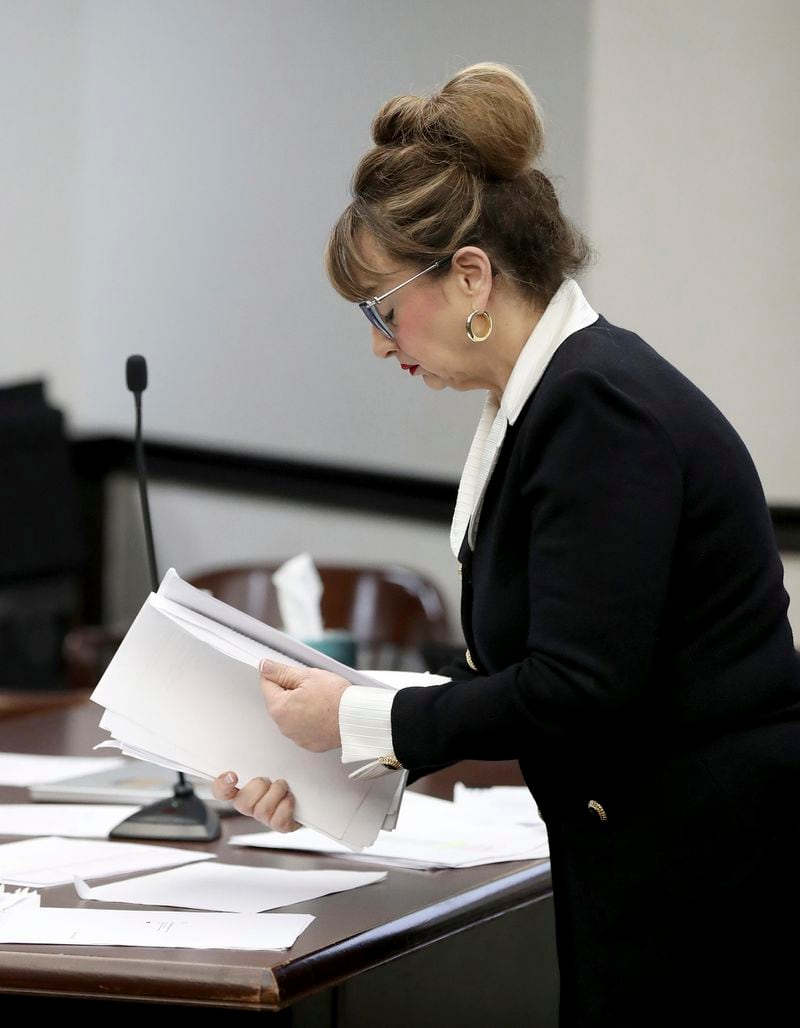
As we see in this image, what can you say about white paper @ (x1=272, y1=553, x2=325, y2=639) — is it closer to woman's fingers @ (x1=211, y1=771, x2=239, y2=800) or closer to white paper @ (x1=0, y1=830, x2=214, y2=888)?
white paper @ (x1=0, y1=830, x2=214, y2=888)

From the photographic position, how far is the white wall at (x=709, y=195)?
300 centimetres

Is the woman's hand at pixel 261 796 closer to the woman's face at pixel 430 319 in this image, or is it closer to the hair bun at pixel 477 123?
the woman's face at pixel 430 319

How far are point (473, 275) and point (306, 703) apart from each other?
0.43 metres

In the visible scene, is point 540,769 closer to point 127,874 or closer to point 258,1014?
point 258,1014

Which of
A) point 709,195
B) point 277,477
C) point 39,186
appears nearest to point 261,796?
point 709,195

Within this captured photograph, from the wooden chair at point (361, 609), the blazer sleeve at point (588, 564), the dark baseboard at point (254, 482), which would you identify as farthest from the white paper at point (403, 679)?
the wooden chair at point (361, 609)

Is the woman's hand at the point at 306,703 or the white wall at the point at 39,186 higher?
the white wall at the point at 39,186

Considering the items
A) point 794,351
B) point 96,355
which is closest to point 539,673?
point 794,351

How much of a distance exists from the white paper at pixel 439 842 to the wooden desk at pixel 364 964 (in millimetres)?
24

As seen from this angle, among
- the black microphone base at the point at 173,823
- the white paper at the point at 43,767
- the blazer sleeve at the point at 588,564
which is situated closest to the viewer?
the blazer sleeve at the point at 588,564

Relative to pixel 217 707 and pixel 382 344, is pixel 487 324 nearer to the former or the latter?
pixel 382 344

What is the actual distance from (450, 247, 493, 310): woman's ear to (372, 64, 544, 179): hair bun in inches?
3.2

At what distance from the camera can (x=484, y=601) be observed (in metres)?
1.40

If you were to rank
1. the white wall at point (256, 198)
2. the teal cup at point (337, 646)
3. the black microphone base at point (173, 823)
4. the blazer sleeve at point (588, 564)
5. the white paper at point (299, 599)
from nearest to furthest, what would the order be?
the blazer sleeve at point (588, 564) < the black microphone base at point (173, 823) < the teal cup at point (337, 646) < the white paper at point (299, 599) < the white wall at point (256, 198)
